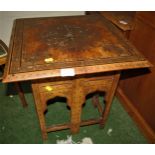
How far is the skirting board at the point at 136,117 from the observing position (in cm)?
165

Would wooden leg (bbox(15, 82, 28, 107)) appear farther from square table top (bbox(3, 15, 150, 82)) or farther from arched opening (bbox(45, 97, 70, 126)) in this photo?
square table top (bbox(3, 15, 150, 82))

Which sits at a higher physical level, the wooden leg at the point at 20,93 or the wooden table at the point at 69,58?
the wooden table at the point at 69,58

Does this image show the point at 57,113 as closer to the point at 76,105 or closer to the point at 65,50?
the point at 76,105

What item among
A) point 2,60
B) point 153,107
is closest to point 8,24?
point 2,60

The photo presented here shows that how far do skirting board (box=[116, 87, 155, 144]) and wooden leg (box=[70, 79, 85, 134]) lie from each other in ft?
2.09

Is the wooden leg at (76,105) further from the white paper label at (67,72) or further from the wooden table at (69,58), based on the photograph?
the white paper label at (67,72)

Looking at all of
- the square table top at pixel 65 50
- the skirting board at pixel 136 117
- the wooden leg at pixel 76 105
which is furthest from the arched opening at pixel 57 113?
the square table top at pixel 65 50

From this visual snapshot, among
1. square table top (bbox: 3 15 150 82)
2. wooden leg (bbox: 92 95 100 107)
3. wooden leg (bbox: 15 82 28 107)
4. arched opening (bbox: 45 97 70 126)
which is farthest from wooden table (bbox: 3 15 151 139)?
wooden leg (bbox: 15 82 28 107)

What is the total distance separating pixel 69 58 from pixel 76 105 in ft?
1.69

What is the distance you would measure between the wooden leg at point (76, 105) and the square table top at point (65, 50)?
24 cm

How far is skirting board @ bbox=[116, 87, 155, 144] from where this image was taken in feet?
5.43

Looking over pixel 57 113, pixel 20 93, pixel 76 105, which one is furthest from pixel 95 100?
pixel 20 93

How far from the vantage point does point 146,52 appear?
1.51 meters
